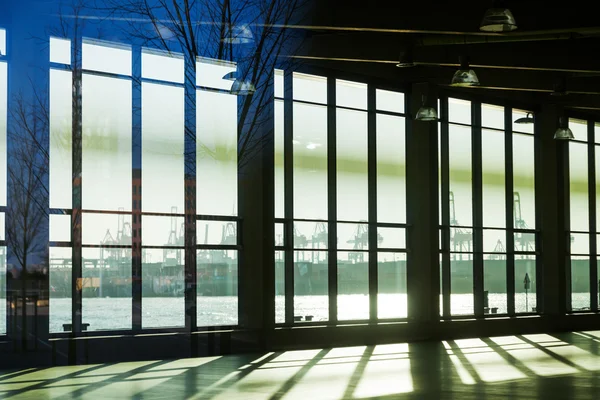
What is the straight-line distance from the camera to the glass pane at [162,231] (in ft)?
51.2

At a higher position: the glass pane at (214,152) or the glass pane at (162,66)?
the glass pane at (162,66)

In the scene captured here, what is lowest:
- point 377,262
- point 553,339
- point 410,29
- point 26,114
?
point 553,339

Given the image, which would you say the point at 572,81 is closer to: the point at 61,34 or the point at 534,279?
the point at 534,279

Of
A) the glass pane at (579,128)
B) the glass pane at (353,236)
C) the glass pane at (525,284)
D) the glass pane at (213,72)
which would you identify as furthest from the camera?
the glass pane at (579,128)

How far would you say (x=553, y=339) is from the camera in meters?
20.2

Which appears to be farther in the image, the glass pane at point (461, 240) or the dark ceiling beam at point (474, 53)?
the glass pane at point (461, 240)

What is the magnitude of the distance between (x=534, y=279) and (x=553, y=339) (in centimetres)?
308

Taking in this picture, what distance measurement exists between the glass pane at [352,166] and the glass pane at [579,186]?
8027 mm

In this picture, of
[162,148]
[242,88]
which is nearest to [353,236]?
[242,88]

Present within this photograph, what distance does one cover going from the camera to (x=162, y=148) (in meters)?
15.8

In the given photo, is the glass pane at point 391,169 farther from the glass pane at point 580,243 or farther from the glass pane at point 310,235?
the glass pane at point 580,243

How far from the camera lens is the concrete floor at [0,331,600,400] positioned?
34.7 ft

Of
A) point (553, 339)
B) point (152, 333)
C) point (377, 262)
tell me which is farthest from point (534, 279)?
point (152, 333)

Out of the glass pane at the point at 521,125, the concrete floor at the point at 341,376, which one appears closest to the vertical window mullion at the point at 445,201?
the glass pane at the point at 521,125
